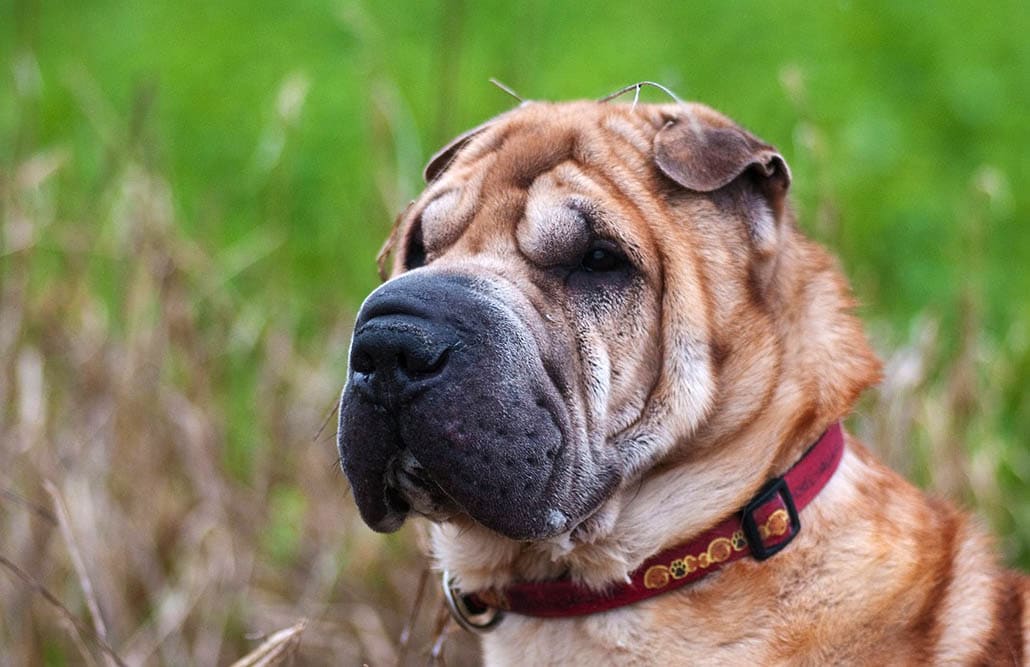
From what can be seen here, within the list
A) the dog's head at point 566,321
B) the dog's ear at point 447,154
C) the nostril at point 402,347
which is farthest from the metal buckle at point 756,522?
the dog's ear at point 447,154

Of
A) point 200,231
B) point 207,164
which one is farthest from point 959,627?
point 207,164

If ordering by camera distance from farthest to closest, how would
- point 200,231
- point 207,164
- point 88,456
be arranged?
point 207,164 < point 200,231 < point 88,456

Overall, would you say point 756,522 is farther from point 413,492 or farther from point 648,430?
point 413,492

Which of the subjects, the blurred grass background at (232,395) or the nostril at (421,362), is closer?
the nostril at (421,362)

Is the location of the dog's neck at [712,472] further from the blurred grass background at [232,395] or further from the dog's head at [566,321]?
the blurred grass background at [232,395]

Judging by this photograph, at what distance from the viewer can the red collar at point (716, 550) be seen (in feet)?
10.5

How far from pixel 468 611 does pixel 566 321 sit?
81 cm

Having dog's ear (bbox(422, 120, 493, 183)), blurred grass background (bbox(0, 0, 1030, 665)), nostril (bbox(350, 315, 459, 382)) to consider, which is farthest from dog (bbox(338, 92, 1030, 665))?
blurred grass background (bbox(0, 0, 1030, 665))

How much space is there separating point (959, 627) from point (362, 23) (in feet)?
10.4

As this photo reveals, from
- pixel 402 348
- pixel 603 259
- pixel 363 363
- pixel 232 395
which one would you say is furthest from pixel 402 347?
pixel 232 395

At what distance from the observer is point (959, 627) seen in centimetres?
324

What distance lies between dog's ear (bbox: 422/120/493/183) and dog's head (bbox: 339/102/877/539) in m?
0.10

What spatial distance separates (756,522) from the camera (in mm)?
3205

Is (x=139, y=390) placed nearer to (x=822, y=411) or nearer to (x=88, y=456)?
(x=88, y=456)
